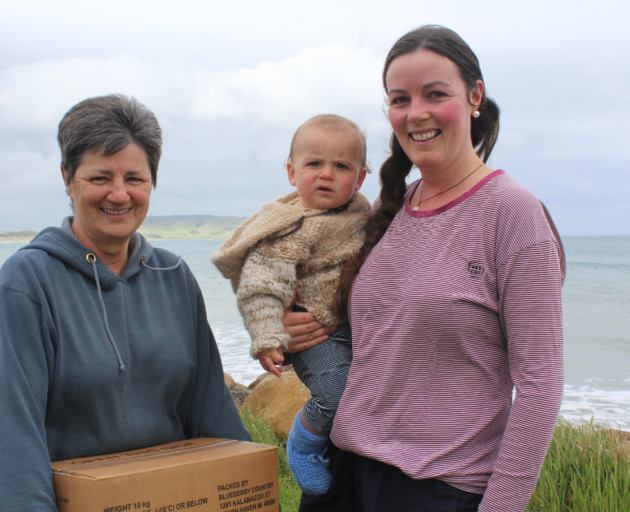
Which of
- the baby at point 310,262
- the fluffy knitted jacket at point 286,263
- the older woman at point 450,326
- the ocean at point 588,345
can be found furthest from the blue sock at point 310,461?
the ocean at point 588,345

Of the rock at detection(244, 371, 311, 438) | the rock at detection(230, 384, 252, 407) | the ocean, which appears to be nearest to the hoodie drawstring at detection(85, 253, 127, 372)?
the rock at detection(244, 371, 311, 438)

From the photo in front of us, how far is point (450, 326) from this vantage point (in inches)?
67.9

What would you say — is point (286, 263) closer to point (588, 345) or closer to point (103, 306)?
point (103, 306)

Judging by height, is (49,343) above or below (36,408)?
above

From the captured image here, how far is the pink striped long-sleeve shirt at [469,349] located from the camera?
5.35ft

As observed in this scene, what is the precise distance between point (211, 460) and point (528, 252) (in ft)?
3.88

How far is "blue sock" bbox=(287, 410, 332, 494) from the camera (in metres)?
2.14

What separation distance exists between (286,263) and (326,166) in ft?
1.59

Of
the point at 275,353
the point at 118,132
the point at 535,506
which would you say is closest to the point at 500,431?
the point at 275,353

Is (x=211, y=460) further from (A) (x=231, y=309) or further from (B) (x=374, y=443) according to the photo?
(A) (x=231, y=309)

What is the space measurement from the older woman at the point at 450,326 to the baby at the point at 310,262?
23 centimetres

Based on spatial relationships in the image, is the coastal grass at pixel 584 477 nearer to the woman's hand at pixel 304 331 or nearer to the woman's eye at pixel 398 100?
the woman's hand at pixel 304 331

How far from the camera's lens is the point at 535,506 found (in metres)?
3.34

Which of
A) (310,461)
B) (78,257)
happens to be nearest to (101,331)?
(78,257)
